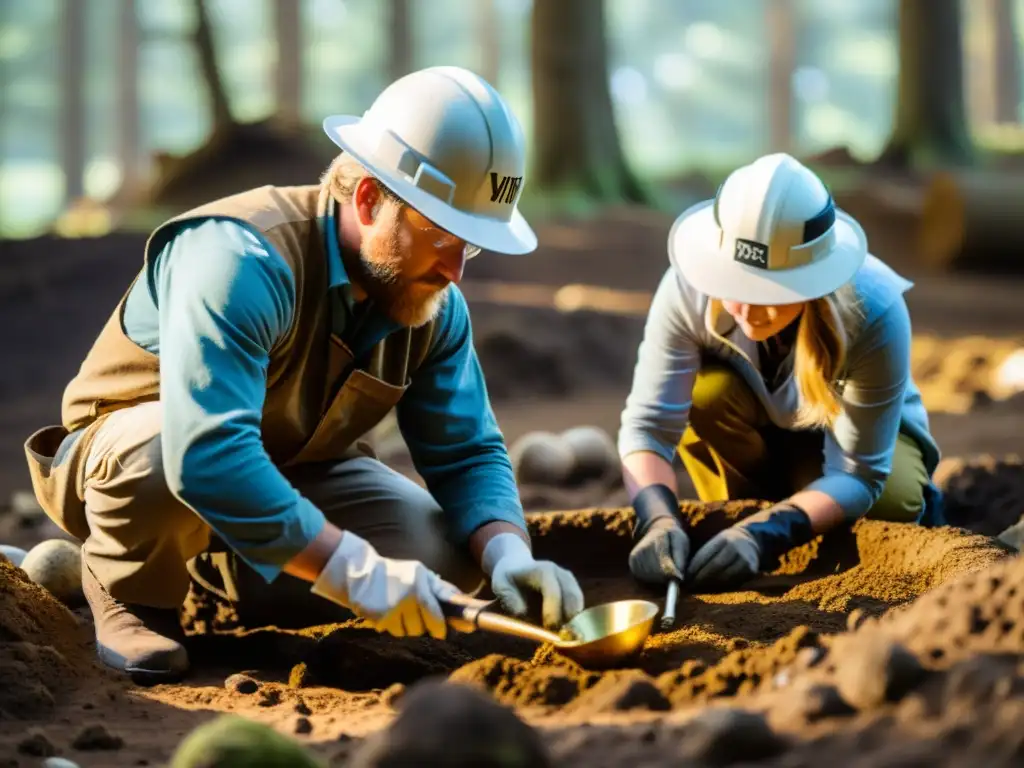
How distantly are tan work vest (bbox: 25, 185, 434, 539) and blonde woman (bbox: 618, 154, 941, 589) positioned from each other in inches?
32.3

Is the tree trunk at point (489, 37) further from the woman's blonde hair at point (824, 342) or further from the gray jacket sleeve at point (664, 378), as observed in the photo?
the woman's blonde hair at point (824, 342)

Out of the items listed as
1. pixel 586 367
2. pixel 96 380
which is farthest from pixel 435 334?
pixel 586 367

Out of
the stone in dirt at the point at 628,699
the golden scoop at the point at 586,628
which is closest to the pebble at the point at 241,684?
the golden scoop at the point at 586,628

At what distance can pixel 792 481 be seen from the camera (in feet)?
14.1

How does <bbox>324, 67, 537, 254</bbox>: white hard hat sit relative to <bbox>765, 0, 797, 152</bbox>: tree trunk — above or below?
above

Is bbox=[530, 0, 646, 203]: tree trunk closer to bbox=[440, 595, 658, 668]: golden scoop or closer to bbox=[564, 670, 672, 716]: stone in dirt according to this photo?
bbox=[440, 595, 658, 668]: golden scoop

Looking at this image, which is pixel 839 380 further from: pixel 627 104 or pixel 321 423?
pixel 627 104

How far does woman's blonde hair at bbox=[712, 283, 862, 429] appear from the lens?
3498 mm

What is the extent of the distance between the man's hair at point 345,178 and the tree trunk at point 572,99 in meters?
9.03

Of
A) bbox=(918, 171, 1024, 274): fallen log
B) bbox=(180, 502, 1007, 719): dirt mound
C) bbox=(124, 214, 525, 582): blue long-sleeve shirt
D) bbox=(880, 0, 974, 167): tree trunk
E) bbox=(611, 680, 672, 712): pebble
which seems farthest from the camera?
bbox=(880, 0, 974, 167): tree trunk

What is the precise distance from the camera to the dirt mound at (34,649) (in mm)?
2863

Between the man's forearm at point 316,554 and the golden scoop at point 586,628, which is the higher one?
the man's forearm at point 316,554

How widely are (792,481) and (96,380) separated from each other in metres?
2.19

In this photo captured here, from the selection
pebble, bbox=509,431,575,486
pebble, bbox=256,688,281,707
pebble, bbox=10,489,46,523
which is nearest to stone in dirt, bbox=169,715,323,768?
pebble, bbox=256,688,281,707
